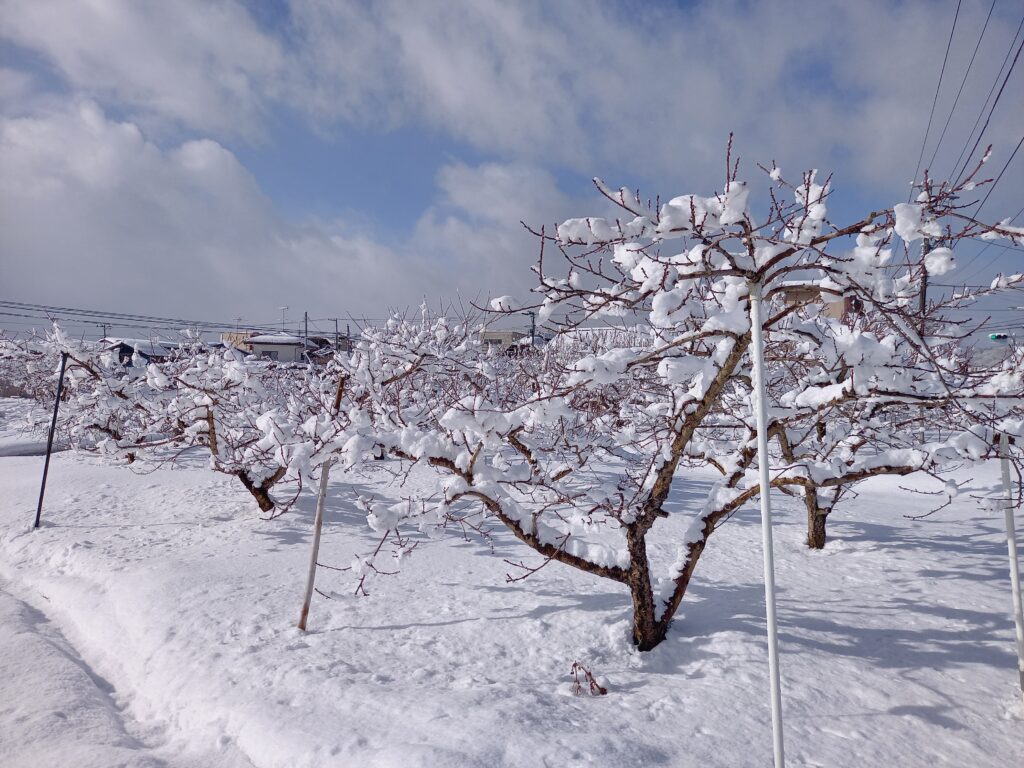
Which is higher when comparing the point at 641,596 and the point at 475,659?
the point at 641,596

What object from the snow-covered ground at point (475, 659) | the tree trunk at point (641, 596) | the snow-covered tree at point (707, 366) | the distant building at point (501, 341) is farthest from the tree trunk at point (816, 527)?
the distant building at point (501, 341)

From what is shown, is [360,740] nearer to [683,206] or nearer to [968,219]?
[683,206]

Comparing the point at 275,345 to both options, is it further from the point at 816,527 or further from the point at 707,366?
the point at 707,366

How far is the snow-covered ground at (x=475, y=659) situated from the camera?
132 inches

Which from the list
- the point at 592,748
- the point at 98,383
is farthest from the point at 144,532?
the point at 592,748

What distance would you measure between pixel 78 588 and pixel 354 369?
392cm

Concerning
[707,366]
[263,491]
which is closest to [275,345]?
[263,491]

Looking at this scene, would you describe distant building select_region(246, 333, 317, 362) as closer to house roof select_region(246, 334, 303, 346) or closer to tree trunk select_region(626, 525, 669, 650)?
house roof select_region(246, 334, 303, 346)

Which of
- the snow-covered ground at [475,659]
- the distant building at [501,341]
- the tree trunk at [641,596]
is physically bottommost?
the snow-covered ground at [475,659]

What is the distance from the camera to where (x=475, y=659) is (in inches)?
182

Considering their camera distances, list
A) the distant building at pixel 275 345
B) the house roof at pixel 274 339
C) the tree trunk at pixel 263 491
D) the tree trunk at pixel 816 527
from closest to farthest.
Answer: the tree trunk at pixel 816 527
the tree trunk at pixel 263 491
the house roof at pixel 274 339
the distant building at pixel 275 345

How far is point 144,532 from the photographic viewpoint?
8.22m

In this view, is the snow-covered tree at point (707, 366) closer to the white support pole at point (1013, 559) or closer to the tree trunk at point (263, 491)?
the white support pole at point (1013, 559)

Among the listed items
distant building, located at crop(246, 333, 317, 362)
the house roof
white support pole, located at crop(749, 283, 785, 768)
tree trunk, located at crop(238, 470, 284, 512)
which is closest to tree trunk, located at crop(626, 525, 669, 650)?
white support pole, located at crop(749, 283, 785, 768)
